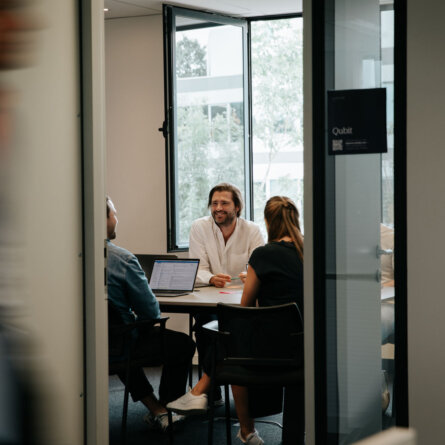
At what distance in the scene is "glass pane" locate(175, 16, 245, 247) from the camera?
19.6 feet

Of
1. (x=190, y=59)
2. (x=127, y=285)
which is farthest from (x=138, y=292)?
(x=190, y=59)

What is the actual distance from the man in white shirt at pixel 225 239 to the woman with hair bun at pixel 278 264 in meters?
1.39

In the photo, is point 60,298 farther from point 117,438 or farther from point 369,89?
point 117,438

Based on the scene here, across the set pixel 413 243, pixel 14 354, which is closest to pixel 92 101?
pixel 413 243

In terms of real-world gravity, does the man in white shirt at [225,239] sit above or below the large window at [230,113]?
below

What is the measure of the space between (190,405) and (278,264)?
100 cm

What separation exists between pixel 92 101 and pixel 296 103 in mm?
3691

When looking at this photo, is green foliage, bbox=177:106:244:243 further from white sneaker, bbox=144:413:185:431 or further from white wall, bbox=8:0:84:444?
white wall, bbox=8:0:84:444

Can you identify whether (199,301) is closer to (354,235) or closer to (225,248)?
(225,248)

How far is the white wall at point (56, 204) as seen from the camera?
2287 millimetres

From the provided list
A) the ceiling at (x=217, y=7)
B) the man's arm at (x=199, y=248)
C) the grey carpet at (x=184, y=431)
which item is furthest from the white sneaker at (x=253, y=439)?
the ceiling at (x=217, y=7)

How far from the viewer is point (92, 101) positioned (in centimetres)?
269

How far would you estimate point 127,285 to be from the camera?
3658 millimetres

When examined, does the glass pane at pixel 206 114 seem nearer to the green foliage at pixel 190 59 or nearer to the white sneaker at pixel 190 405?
the green foliage at pixel 190 59
